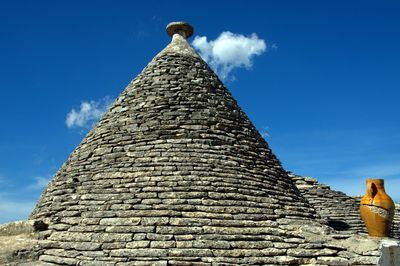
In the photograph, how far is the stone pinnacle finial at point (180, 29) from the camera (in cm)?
919

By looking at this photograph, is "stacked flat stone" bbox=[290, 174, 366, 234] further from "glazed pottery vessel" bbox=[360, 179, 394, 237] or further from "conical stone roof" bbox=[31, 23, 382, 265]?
"glazed pottery vessel" bbox=[360, 179, 394, 237]

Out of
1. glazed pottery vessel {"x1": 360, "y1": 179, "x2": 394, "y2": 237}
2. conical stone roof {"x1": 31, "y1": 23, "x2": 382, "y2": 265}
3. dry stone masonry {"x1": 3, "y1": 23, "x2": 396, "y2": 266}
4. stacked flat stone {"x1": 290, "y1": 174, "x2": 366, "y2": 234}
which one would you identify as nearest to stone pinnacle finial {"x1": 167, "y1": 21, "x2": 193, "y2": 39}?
conical stone roof {"x1": 31, "y1": 23, "x2": 382, "y2": 265}

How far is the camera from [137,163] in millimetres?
6555

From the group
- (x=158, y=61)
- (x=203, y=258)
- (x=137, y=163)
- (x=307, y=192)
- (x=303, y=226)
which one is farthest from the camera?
(x=307, y=192)

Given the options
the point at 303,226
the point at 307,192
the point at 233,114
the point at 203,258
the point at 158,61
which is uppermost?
Result: the point at 158,61

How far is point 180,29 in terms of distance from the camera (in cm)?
928

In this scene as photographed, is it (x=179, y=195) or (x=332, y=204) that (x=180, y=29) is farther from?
(x=332, y=204)

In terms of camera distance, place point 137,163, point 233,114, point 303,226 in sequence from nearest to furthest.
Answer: point 303,226, point 137,163, point 233,114

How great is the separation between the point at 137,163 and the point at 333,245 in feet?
10.3

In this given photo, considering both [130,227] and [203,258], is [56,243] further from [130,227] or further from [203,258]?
[203,258]

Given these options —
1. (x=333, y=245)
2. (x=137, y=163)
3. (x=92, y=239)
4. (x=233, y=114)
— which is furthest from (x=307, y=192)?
(x=92, y=239)

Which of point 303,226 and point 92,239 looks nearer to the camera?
point 92,239

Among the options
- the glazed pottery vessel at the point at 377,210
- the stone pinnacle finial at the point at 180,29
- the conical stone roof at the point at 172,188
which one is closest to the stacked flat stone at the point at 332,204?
the conical stone roof at the point at 172,188

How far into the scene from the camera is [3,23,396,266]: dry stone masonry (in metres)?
5.47
